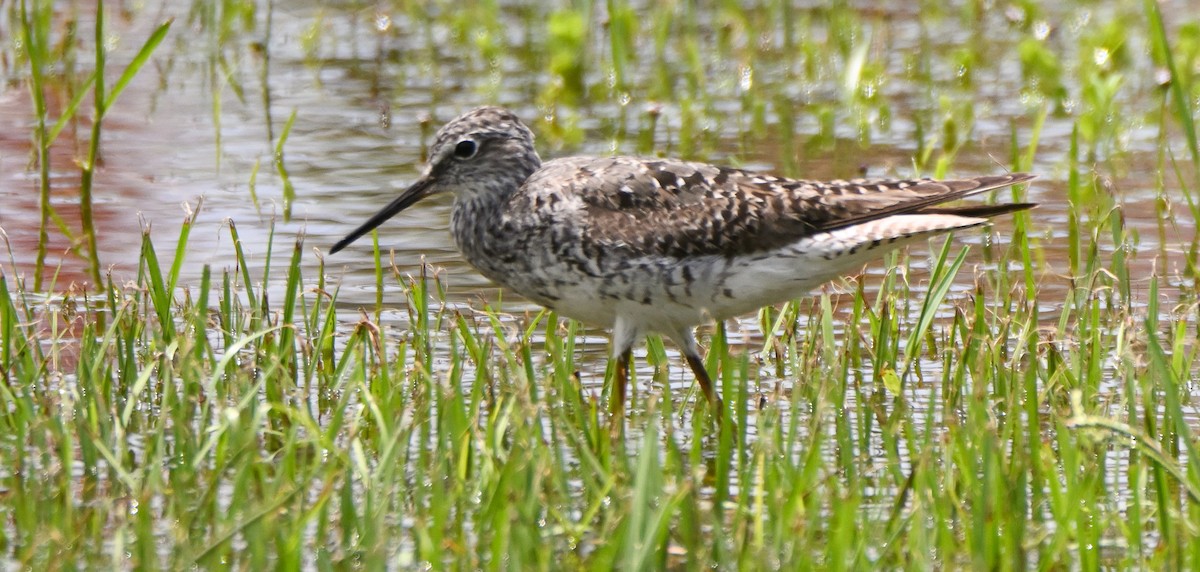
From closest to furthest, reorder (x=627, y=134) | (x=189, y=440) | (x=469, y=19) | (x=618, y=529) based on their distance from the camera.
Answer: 1. (x=618, y=529)
2. (x=189, y=440)
3. (x=627, y=134)
4. (x=469, y=19)

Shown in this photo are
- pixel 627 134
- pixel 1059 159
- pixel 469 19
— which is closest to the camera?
pixel 1059 159

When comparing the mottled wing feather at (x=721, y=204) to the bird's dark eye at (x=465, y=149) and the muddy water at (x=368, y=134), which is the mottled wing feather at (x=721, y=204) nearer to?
the bird's dark eye at (x=465, y=149)

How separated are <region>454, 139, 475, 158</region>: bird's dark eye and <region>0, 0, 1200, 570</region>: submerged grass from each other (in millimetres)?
680

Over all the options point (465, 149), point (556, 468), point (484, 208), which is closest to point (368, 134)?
point (465, 149)

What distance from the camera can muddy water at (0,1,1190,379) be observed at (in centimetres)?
918

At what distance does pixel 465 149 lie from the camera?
23.6 ft

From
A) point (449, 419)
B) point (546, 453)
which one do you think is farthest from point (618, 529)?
point (449, 419)

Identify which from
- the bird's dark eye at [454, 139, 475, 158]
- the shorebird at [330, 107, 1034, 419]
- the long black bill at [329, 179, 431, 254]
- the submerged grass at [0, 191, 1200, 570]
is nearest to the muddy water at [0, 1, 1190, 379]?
the long black bill at [329, 179, 431, 254]

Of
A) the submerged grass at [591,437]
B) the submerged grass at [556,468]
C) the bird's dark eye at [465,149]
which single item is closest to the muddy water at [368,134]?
the submerged grass at [591,437]

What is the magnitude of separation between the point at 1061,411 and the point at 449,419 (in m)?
1.98

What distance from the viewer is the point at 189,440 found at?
16.6 feet

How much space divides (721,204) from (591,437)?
5.28 feet

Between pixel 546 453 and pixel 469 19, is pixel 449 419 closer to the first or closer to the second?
pixel 546 453

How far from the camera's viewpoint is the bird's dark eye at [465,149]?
718cm
